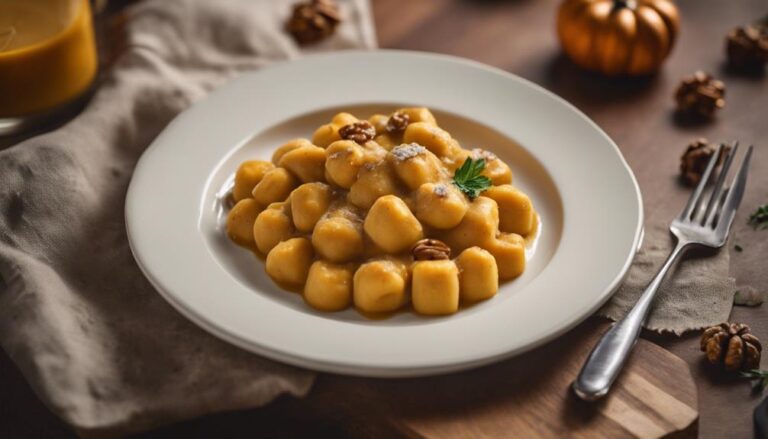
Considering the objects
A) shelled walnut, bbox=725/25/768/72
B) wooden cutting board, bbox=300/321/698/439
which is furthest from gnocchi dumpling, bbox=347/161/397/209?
shelled walnut, bbox=725/25/768/72

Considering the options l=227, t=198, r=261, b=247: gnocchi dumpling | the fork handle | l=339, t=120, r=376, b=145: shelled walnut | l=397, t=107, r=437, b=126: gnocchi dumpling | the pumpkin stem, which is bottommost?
l=227, t=198, r=261, b=247: gnocchi dumpling

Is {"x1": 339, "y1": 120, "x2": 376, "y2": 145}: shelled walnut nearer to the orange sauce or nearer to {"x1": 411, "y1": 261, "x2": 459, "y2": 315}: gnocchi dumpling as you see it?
{"x1": 411, "y1": 261, "x2": 459, "y2": 315}: gnocchi dumpling

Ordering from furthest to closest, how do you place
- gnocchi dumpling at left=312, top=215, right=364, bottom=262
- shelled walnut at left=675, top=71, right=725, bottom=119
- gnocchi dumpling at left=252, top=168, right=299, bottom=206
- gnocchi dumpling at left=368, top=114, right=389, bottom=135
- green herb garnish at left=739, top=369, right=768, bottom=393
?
shelled walnut at left=675, top=71, right=725, bottom=119, gnocchi dumpling at left=368, top=114, right=389, bottom=135, gnocchi dumpling at left=252, top=168, right=299, bottom=206, gnocchi dumpling at left=312, top=215, right=364, bottom=262, green herb garnish at left=739, top=369, right=768, bottom=393

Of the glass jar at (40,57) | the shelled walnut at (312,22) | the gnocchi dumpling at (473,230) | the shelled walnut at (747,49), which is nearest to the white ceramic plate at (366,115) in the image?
the gnocchi dumpling at (473,230)

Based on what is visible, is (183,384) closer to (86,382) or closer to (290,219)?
(86,382)

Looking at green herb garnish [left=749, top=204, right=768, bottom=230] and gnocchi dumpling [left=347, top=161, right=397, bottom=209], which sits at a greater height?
gnocchi dumpling [left=347, top=161, right=397, bottom=209]

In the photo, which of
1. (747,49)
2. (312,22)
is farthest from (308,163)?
(747,49)

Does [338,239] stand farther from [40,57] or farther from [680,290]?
[40,57]
